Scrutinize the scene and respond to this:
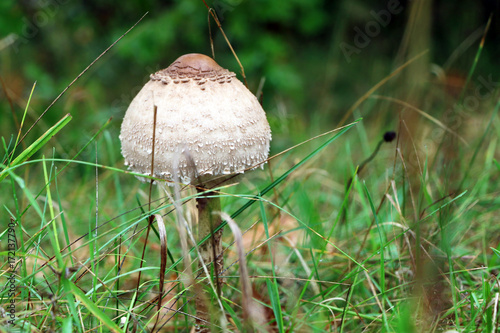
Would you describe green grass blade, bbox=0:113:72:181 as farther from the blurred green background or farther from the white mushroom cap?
the blurred green background

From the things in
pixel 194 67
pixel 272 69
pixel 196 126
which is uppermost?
pixel 194 67

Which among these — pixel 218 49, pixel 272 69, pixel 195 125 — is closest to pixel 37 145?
pixel 195 125

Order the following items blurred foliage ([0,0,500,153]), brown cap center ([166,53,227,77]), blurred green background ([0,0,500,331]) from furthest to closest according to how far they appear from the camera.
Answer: blurred foliage ([0,0,500,153])
blurred green background ([0,0,500,331])
brown cap center ([166,53,227,77])

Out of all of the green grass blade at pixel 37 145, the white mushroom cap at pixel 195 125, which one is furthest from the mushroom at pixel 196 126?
the green grass blade at pixel 37 145

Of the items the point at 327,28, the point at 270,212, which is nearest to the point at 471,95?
the point at 327,28

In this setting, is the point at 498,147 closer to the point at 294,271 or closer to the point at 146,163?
the point at 294,271

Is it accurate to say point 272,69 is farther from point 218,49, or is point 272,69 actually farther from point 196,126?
point 196,126

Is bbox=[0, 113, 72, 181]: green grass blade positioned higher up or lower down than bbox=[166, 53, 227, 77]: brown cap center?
lower down

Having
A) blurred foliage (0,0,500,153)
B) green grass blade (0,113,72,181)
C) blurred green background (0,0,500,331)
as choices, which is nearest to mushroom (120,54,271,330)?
green grass blade (0,113,72,181)
